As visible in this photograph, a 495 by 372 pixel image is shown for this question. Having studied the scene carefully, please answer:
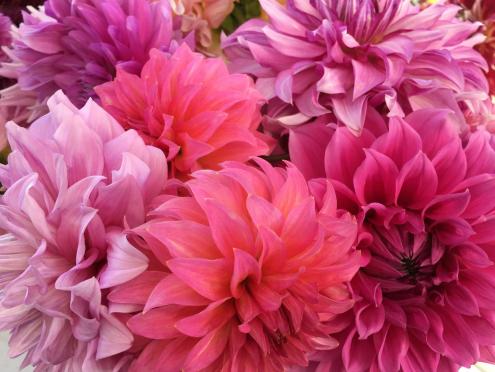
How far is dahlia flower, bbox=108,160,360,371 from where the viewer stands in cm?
23

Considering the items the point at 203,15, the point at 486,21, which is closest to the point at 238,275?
the point at 203,15

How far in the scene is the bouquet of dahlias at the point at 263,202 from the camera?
231 mm

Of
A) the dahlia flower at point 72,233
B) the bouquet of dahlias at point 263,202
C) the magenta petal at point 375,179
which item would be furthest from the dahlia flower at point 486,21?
the dahlia flower at point 72,233

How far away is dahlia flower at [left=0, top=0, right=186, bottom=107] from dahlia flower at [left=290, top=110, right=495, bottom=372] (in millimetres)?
142

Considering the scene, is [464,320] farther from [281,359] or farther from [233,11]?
[233,11]

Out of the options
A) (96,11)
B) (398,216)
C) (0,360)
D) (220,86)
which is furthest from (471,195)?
(0,360)

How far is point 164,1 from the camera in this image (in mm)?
352

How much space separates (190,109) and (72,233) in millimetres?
89

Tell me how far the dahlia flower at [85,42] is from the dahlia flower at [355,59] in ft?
0.21

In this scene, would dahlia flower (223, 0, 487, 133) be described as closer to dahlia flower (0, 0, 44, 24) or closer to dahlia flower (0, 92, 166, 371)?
dahlia flower (0, 92, 166, 371)

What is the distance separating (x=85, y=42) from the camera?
36 centimetres

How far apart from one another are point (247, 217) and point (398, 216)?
0.08 meters

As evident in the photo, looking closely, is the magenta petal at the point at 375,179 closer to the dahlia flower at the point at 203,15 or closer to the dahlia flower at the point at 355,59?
the dahlia flower at the point at 355,59

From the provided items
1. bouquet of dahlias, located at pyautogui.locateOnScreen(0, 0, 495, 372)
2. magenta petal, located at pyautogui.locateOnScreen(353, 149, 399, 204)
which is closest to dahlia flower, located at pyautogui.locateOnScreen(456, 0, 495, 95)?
bouquet of dahlias, located at pyautogui.locateOnScreen(0, 0, 495, 372)
